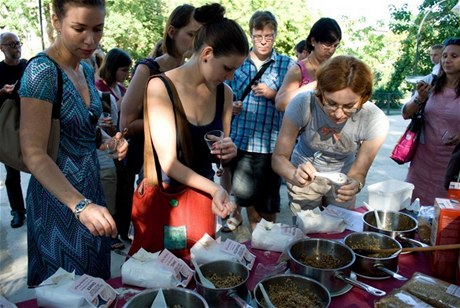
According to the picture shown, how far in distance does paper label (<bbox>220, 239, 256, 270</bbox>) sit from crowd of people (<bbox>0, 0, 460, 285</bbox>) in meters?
0.11

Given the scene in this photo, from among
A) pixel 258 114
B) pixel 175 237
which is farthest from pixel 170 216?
pixel 258 114

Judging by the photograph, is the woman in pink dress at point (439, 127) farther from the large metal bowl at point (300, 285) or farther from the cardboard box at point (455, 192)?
the large metal bowl at point (300, 285)

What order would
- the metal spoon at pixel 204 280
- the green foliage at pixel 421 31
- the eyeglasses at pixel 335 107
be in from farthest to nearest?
the green foliage at pixel 421 31, the eyeglasses at pixel 335 107, the metal spoon at pixel 204 280

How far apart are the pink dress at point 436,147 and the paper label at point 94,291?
238 centimetres

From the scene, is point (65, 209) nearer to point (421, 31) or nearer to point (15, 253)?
point (15, 253)

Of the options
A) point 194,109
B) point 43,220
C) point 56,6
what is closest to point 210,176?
point 194,109

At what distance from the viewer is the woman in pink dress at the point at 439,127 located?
2680mm

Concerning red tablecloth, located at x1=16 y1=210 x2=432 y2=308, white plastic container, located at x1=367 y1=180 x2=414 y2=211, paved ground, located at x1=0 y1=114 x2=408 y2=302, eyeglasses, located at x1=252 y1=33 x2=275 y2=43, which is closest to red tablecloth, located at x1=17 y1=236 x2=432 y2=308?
red tablecloth, located at x1=16 y1=210 x2=432 y2=308

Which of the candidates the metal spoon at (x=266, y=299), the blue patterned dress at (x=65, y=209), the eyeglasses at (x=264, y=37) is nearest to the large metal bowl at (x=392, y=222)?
the metal spoon at (x=266, y=299)

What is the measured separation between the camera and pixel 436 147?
9.03 feet

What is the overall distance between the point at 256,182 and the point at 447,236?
178 centimetres

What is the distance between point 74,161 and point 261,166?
1.74 m

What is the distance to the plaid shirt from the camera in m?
2.98

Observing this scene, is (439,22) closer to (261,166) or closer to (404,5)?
(404,5)
